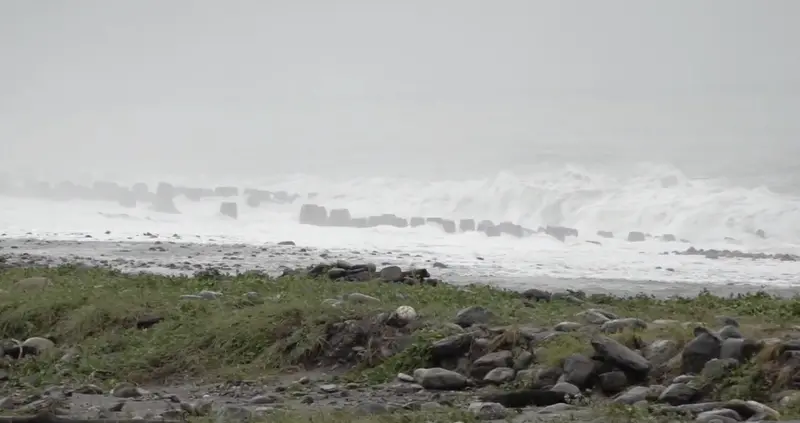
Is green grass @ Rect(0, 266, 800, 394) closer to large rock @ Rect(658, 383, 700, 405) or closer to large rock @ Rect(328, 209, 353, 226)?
large rock @ Rect(658, 383, 700, 405)

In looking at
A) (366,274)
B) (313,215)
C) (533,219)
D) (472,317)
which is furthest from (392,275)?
(313,215)

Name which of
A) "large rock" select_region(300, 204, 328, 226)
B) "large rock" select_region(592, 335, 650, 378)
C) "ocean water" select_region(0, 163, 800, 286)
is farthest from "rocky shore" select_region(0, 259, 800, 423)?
"large rock" select_region(300, 204, 328, 226)

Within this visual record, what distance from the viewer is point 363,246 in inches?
893

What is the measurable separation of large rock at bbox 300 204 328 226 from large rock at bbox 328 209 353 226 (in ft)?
0.73

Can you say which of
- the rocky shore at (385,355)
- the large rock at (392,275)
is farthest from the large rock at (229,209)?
the rocky shore at (385,355)

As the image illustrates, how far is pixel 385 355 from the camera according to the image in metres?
6.94

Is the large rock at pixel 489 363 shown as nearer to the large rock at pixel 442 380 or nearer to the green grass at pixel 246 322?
the large rock at pixel 442 380

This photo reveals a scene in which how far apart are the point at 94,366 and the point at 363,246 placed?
1568cm

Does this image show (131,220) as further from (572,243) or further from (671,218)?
(671,218)

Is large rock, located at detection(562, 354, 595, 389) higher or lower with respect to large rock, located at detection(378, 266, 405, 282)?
lower

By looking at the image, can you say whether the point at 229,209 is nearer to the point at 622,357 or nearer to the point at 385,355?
the point at 385,355

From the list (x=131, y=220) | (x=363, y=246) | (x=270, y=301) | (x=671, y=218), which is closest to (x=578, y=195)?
(x=671, y=218)

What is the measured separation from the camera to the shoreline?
13344 millimetres

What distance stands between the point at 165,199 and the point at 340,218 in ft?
32.1
